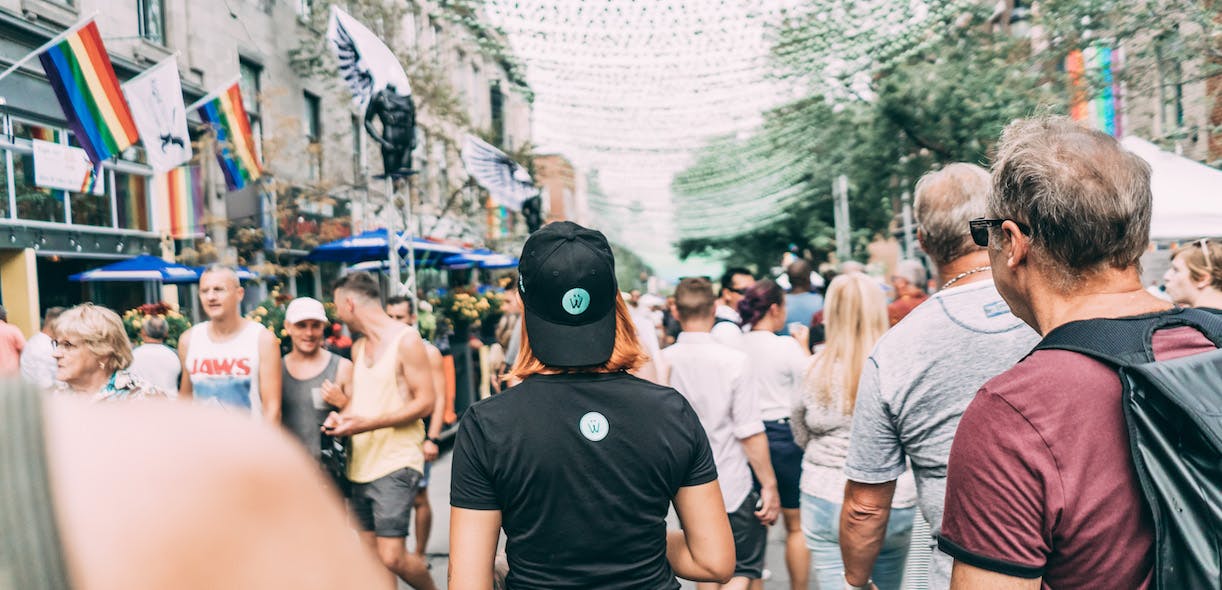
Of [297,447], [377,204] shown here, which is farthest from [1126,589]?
[377,204]

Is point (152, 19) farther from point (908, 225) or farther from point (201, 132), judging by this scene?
point (908, 225)

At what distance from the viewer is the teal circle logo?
7.68ft

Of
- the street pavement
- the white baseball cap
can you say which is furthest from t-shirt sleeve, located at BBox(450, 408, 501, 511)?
the white baseball cap

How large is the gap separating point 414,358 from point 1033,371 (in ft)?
12.7

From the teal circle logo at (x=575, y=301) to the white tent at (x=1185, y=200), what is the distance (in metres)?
5.79

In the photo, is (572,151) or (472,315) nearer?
(472,315)

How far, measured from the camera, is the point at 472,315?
11.2 metres

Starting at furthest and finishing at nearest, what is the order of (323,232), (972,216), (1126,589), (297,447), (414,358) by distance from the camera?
1. (323,232)
2. (414,358)
3. (972,216)
4. (1126,589)
5. (297,447)

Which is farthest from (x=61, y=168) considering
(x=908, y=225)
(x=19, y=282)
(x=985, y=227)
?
(x=908, y=225)

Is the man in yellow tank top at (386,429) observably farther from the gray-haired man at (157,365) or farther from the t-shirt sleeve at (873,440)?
the t-shirt sleeve at (873,440)

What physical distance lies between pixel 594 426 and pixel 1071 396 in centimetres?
114

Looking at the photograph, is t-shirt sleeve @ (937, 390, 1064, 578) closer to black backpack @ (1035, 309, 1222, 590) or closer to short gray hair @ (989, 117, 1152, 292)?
black backpack @ (1035, 309, 1222, 590)

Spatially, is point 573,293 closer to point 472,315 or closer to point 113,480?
point 113,480

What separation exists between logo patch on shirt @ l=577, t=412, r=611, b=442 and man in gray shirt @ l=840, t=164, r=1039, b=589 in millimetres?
745
